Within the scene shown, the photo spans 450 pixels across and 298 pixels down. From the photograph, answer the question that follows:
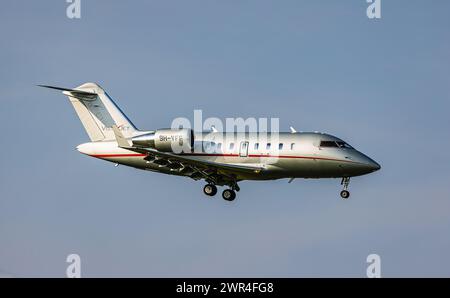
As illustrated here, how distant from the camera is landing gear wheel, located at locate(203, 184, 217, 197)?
167 ft

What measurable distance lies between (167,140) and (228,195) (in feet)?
13.4

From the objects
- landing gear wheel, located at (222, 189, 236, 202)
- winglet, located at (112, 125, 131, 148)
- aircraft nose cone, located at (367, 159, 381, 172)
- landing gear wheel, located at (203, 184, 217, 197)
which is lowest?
landing gear wheel, located at (222, 189, 236, 202)

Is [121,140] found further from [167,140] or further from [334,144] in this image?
[334,144]

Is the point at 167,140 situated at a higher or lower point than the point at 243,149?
higher

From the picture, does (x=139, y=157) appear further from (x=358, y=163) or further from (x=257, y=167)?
(x=358, y=163)

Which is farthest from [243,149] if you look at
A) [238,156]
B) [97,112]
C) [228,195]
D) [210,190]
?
[97,112]

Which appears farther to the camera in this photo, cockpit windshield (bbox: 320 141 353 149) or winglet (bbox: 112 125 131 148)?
cockpit windshield (bbox: 320 141 353 149)

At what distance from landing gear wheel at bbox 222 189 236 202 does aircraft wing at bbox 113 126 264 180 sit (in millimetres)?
759

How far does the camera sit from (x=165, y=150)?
164ft

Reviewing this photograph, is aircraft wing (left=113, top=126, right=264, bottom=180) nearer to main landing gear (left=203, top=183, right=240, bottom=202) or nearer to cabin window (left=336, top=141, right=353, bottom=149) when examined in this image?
main landing gear (left=203, top=183, right=240, bottom=202)

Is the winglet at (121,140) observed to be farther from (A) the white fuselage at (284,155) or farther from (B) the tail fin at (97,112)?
(B) the tail fin at (97,112)

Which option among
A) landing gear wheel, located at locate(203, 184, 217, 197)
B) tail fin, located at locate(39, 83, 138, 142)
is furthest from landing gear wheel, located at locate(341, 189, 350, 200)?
tail fin, located at locate(39, 83, 138, 142)

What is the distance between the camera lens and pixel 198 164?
49375 millimetres
